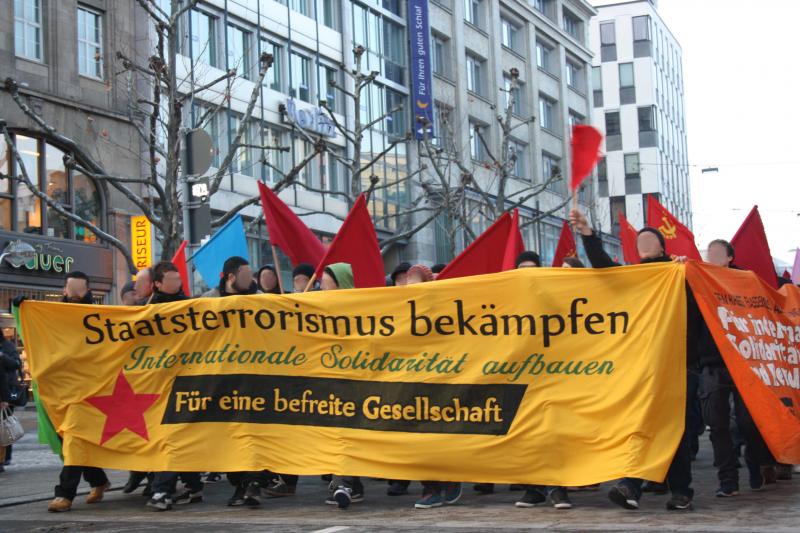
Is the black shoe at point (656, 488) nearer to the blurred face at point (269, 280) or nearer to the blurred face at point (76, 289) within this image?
the blurred face at point (269, 280)

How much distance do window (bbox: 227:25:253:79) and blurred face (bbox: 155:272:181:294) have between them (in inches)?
909

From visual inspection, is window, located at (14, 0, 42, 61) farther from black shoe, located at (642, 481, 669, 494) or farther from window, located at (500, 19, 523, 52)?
window, located at (500, 19, 523, 52)

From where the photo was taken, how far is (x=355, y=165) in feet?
83.8

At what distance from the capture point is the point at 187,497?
363 inches

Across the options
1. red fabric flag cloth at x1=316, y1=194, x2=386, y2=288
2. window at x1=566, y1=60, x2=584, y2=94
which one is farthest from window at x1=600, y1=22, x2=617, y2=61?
red fabric flag cloth at x1=316, y1=194, x2=386, y2=288

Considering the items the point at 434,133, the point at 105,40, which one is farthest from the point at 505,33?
the point at 105,40

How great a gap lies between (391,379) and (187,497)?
204 centimetres

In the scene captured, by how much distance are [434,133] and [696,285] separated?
35.0 metres

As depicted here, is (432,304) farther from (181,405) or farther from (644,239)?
(181,405)

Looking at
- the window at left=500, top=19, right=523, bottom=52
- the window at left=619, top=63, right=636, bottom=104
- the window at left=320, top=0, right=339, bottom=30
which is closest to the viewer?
the window at left=320, top=0, right=339, bottom=30

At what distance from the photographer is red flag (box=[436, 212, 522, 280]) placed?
33.6 feet

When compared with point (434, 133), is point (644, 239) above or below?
below

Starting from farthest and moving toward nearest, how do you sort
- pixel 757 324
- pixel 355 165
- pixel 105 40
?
1. pixel 105 40
2. pixel 355 165
3. pixel 757 324

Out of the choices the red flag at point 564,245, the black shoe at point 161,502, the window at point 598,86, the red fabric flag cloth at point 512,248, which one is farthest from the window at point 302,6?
the window at point 598,86
